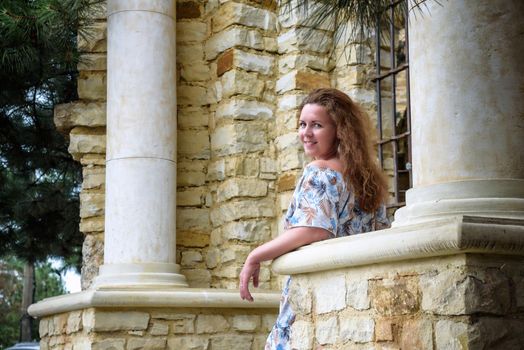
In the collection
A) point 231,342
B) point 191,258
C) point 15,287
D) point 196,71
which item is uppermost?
point 196,71

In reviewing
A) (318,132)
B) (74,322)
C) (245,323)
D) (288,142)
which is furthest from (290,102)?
(318,132)

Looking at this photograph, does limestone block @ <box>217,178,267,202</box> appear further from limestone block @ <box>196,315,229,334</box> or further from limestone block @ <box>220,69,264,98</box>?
limestone block @ <box>196,315,229,334</box>

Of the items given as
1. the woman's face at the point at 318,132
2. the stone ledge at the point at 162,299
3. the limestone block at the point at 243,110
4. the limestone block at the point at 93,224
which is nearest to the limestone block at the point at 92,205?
the limestone block at the point at 93,224

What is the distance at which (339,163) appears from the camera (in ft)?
11.0

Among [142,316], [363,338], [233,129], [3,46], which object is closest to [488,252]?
[363,338]

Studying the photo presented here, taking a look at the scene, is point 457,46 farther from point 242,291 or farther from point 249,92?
point 249,92

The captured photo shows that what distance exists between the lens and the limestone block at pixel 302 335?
10.9 feet

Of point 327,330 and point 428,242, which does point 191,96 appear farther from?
point 428,242

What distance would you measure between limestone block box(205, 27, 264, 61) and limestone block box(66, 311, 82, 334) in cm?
222

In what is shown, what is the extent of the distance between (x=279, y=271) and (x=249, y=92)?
3.49 metres

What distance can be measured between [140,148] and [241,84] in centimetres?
94

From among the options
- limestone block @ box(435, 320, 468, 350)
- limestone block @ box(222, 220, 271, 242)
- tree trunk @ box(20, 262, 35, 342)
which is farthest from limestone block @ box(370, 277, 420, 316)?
tree trunk @ box(20, 262, 35, 342)

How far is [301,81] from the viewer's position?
6.72 meters

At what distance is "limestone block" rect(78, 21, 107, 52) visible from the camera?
6980 mm
